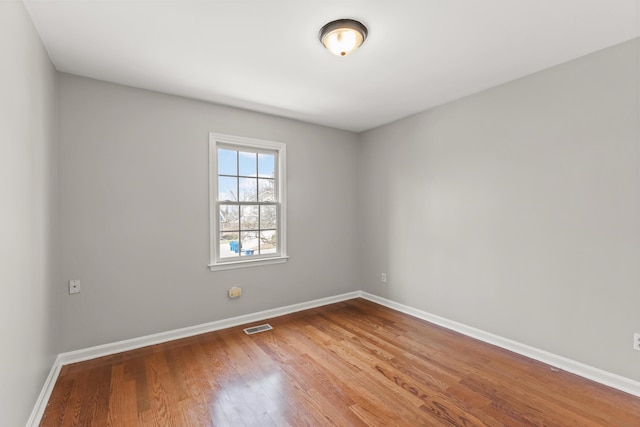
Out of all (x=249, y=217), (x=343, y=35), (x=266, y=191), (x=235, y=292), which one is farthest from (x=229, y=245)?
(x=343, y=35)

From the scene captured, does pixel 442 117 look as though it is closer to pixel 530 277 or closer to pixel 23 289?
pixel 530 277

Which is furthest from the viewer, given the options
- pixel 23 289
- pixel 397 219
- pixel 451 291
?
pixel 397 219

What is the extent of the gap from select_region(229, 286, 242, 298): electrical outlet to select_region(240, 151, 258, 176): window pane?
135cm

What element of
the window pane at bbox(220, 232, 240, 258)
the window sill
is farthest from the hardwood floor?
the window pane at bbox(220, 232, 240, 258)

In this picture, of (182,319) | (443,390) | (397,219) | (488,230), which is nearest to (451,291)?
(488,230)

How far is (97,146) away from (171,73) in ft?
3.15

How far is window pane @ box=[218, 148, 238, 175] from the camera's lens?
3.47 m

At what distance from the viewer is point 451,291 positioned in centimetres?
336

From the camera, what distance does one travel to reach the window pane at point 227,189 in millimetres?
3469

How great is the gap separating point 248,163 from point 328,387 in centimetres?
257

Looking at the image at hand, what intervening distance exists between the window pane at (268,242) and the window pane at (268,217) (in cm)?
8

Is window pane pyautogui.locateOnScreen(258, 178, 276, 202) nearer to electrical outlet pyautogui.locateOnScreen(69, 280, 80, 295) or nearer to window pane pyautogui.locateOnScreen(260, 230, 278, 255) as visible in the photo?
window pane pyautogui.locateOnScreen(260, 230, 278, 255)

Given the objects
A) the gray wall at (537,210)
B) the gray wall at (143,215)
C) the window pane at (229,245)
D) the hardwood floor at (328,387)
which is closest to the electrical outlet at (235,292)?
the gray wall at (143,215)

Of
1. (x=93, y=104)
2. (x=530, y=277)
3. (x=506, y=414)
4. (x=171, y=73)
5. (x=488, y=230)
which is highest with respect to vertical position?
(x=171, y=73)
